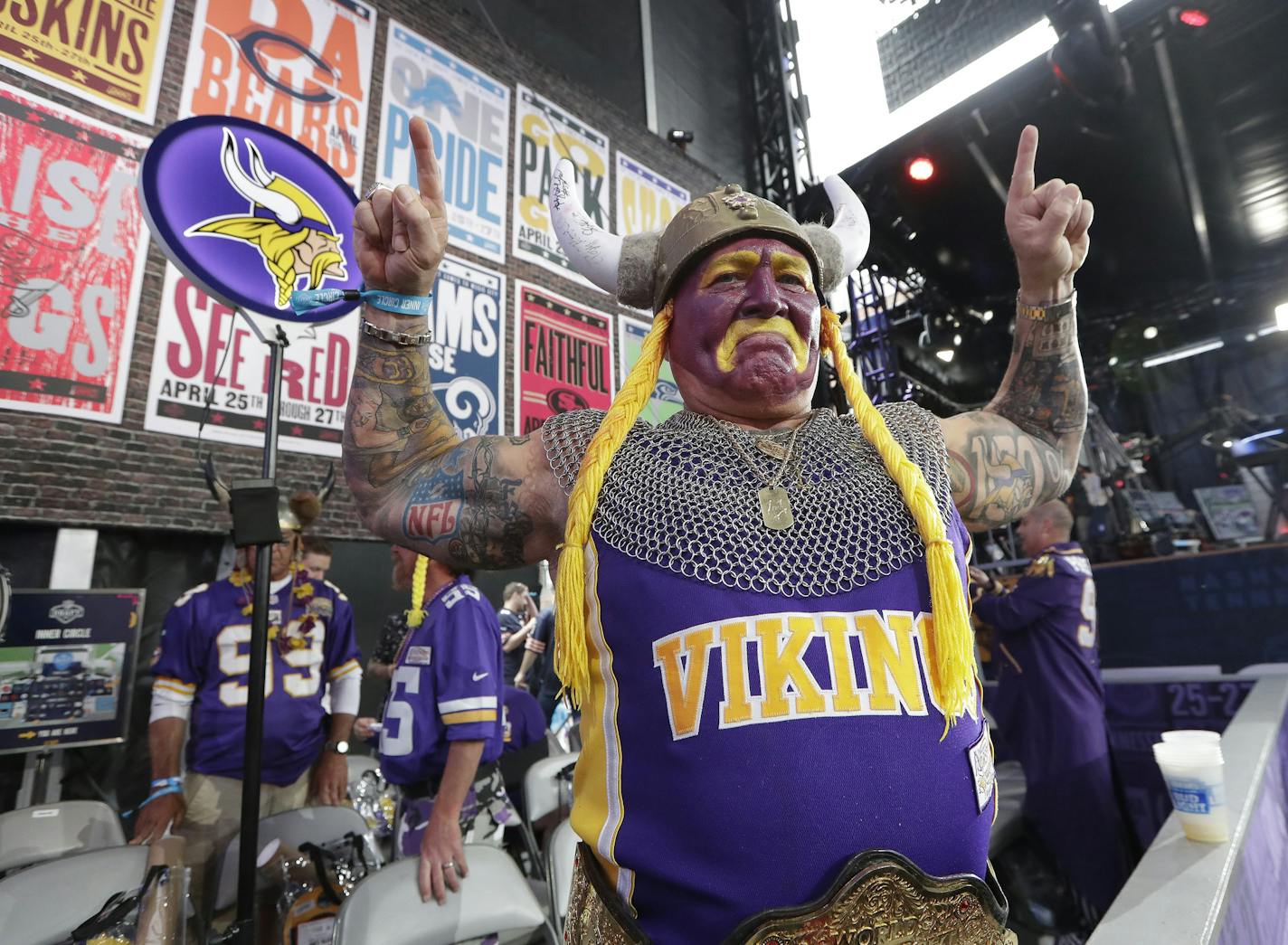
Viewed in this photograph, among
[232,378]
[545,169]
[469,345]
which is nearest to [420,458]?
[232,378]

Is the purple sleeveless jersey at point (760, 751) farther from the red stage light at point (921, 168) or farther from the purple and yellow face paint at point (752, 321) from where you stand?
the red stage light at point (921, 168)

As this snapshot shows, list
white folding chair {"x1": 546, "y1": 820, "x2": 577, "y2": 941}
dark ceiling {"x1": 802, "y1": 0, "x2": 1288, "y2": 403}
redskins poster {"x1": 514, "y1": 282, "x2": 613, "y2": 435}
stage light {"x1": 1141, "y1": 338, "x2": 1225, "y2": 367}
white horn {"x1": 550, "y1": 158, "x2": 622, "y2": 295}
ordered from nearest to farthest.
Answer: white horn {"x1": 550, "y1": 158, "x2": 622, "y2": 295} → white folding chair {"x1": 546, "y1": 820, "x2": 577, "y2": 941} → dark ceiling {"x1": 802, "y1": 0, "x2": 1288, "y2": 403} → redskins poster {"x1": 514, "y1": 282, "x2": 613, "y2": 435} → stage light {"x1": 1141, "y1": 338, "x2": 1225, "y2": 367}

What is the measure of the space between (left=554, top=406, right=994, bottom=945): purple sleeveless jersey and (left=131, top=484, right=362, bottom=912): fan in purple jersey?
229 centimetres

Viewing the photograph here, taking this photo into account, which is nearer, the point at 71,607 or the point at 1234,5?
the point at 71,607

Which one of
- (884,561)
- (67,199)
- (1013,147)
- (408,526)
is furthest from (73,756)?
(1013,147)

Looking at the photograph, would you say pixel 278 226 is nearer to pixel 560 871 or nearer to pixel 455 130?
pixel 560 871

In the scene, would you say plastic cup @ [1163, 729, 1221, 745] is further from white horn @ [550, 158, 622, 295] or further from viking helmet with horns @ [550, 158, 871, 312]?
white horn @ [550, 158, 622, 295]

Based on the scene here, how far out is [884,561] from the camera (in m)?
1.03

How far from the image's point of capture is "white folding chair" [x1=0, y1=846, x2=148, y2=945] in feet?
5.84

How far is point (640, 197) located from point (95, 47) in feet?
16.1

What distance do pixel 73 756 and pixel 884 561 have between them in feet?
15.1

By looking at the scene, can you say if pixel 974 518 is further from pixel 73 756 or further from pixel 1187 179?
pixel 1187 179

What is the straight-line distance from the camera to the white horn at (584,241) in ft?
4.61

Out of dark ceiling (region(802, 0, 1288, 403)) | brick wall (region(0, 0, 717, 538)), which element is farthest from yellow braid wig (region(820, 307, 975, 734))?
dark ceiling (region(802, 0, 1288, 403))
